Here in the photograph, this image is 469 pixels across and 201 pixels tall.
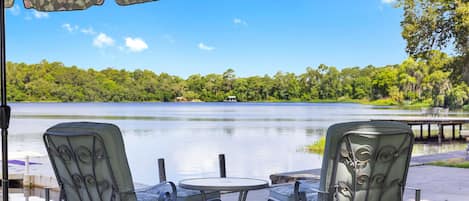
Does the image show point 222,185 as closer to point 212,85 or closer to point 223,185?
point 223,185

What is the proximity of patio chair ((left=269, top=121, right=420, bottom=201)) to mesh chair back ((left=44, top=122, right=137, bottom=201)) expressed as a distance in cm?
100

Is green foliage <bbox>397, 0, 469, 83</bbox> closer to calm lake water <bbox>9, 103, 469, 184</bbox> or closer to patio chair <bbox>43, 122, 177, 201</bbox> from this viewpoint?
calm lake water <bbox>9, 103, 469, 184</bbox>

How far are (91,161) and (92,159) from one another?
0.05 ft

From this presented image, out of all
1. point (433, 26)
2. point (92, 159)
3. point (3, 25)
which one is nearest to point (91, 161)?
point (92, 159)

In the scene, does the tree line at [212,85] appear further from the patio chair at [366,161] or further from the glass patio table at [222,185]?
the patio chair at [366,161]

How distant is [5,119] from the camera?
9.49 ft

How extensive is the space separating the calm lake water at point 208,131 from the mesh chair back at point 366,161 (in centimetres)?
1070

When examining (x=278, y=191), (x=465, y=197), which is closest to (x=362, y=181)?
(x=278, y=191)

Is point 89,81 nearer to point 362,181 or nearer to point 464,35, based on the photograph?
point 464,35

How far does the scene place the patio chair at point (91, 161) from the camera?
296cm

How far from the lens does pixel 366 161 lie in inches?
119

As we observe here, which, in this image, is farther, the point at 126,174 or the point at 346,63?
the point at 346,63

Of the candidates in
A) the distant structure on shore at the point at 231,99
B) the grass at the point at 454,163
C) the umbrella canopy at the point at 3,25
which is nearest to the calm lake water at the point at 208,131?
the distant structure on shore at the point at 231,99

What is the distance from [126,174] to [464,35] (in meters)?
12.8
